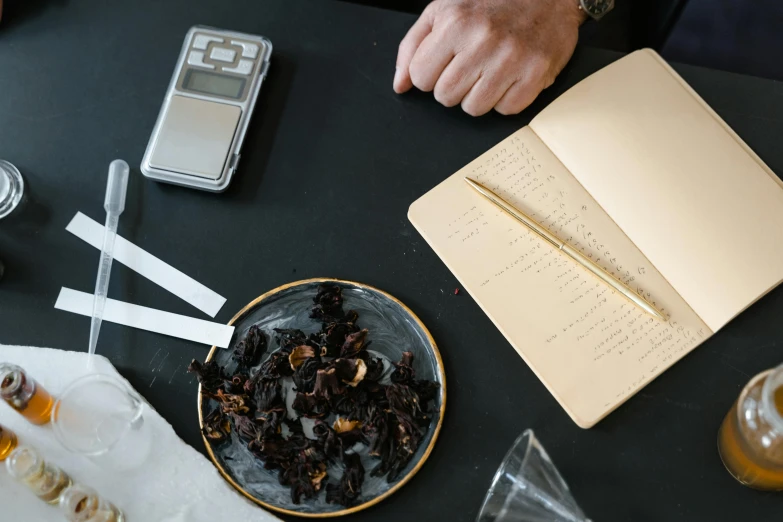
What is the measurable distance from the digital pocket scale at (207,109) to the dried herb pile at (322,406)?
8.6 inches

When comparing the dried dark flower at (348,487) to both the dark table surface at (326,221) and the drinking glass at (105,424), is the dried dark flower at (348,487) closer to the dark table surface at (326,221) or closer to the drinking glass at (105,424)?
the dark table surface at (326,221)

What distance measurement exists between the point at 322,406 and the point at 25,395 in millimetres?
307

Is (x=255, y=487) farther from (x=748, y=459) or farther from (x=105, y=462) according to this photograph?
(x=748, y=459)

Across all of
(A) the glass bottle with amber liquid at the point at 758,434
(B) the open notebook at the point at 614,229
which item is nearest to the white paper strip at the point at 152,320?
(B) the open notebook at the point at 614,229

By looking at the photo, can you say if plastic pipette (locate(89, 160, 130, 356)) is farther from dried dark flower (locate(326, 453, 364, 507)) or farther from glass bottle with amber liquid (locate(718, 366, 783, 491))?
glass bottle with amber liquid (locate(718, 366, 783, 491))

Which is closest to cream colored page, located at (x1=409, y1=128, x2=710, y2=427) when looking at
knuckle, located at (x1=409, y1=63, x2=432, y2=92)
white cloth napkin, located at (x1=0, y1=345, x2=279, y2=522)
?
knuckle, located at (x1=409, y1=63, x2=432, y2=92)

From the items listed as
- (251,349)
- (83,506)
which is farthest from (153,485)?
(251,349)

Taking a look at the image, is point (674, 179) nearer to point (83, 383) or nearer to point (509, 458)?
point (509, 458)

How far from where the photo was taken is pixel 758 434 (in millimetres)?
599

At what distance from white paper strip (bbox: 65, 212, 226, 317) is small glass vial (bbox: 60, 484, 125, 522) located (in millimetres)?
Answer: 220

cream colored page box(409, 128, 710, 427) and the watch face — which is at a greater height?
the watch face

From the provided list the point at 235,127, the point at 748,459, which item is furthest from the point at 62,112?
the point at 748,459

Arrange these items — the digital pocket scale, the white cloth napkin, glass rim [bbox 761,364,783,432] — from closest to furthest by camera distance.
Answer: glass rim [bbox 761,364,783,432], the white cloth napkin, the digital pocket scale

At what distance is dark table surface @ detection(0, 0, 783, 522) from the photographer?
2.23 ft
